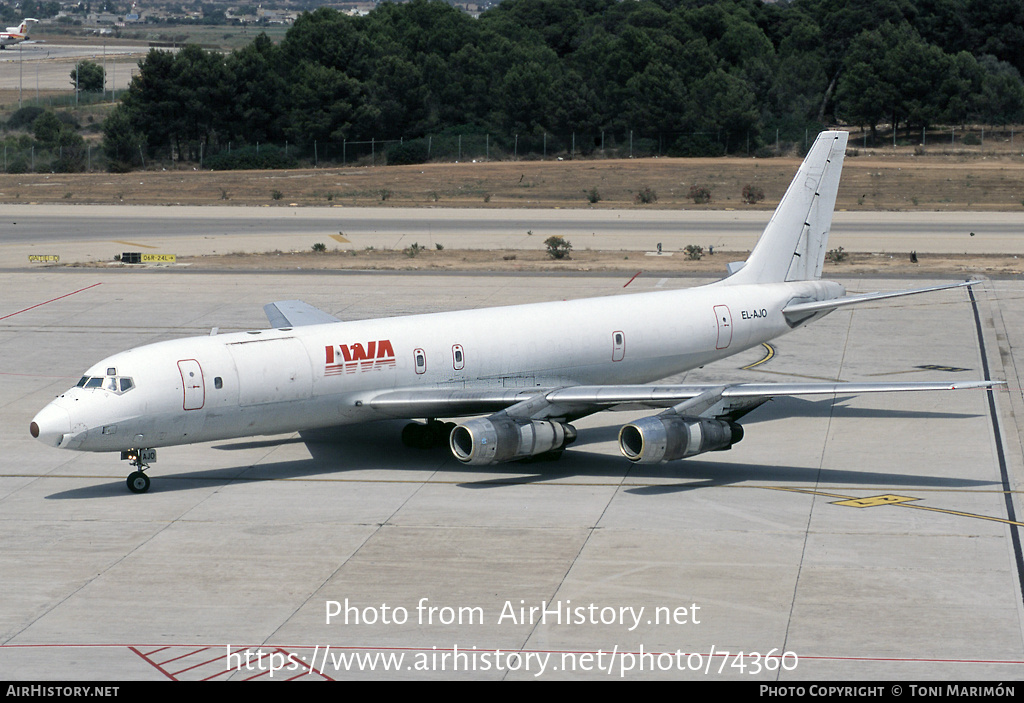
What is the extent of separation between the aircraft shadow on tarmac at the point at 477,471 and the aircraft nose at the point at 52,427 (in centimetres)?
216

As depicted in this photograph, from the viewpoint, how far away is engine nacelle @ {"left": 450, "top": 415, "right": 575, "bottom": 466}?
2930 centimetres

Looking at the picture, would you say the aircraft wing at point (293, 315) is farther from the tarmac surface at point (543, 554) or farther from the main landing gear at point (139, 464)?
the main landing gear at point (139, 464)

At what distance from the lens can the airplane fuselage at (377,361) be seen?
28391 millimetres

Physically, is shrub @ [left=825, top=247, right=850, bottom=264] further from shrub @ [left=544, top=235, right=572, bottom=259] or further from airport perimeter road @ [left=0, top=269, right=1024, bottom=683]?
Answer: airport perimeter road @ [left=0, top=269, right=1024, bottom=683]

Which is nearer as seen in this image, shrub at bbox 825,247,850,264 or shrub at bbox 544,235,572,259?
shrub at bbox 825,247,850,264

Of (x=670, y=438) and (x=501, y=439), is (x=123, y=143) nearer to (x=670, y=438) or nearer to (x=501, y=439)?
(x=501, y=439)

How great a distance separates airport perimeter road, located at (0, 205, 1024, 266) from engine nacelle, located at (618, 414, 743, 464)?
149 feet

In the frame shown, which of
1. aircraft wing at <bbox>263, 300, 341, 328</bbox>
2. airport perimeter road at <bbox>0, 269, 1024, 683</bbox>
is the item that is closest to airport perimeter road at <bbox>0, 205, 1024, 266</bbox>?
aircraft wing at <bbox>263, 300, 341, 328</bbox>

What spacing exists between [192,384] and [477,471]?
7.46 metres

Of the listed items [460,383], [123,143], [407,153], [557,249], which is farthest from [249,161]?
[460,383]

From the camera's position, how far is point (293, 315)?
Result: 40.2 m

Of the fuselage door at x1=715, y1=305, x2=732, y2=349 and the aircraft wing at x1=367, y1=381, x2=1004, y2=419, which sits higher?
the fuselage door at x1=715, y1=305, x2=732, y2=349

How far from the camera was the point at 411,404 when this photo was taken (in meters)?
31.0

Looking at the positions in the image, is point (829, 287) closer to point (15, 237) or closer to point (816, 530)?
point (816, 530)
